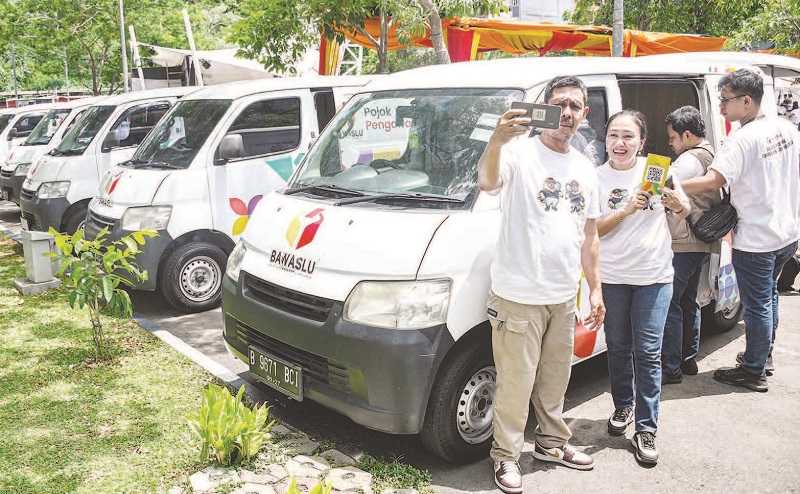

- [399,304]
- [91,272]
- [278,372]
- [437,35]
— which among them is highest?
[437,35]

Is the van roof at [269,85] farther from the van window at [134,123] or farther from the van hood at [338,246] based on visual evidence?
the van hood at [338,246]

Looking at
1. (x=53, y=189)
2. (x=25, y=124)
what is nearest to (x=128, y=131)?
(x=53, y=189)

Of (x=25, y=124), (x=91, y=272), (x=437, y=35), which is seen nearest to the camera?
(x=91, y=272)

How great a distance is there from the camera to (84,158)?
30.4 feet

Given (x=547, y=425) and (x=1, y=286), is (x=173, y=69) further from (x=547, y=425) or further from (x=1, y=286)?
(x=547, y=425)

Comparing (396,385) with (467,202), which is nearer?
(396,385)

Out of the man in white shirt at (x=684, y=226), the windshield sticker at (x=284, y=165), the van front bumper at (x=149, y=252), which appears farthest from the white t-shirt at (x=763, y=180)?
the van front bumper at (x=149, y=252)

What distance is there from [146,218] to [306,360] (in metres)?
3.45

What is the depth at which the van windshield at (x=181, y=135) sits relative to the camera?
695 centimetres

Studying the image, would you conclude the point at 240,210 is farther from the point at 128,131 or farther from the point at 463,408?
the point at 463,408

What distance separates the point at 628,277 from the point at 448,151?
3.90 feet

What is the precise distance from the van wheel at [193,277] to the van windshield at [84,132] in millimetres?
3726

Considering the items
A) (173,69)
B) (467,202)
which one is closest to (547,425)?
(467,202)

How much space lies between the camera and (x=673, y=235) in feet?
14.7
